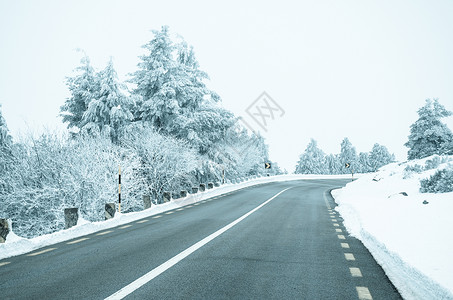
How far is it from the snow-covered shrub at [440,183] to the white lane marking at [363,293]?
39.8 feet

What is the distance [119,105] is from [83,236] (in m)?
20.1

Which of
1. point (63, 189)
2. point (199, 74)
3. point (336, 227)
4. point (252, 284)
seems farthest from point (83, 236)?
point (199, 74)

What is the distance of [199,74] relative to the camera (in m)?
33.6

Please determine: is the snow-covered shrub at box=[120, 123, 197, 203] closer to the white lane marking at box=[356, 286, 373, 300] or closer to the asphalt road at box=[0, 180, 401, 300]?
the asphalt road at box=[0, 180, 401, 300]

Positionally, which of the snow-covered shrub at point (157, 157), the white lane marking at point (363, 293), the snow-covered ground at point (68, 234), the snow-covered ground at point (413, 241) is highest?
the snow-covered shrub at point (157, 157)

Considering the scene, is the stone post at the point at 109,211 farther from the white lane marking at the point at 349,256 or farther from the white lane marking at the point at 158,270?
the white lane marking at the point at 349,256

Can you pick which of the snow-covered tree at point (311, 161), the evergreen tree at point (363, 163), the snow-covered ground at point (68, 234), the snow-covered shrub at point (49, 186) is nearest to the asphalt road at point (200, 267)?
the snow-covered ground at point (68, 234)

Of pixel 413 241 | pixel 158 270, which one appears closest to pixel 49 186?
pixel 158 270

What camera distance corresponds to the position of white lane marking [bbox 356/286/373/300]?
4215 mm

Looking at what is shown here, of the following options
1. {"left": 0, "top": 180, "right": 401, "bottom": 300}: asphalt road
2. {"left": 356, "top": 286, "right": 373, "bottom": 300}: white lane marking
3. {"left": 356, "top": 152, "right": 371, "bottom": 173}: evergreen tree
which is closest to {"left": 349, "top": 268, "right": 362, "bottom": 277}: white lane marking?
{"left": 0, "top": 180, "right": 401, "bottom": 300}: asphalt road

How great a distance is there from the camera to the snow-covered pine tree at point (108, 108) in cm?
2566

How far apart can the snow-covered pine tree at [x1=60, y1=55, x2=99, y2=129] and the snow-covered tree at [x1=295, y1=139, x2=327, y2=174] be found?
67958 mm

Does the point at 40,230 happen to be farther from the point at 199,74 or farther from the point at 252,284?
the point at 199,74

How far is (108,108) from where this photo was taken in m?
26.0
